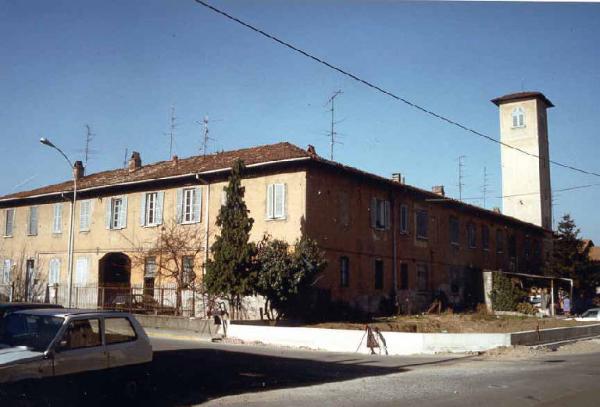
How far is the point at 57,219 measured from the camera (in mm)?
35062

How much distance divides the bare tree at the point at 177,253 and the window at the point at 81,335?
17720mm

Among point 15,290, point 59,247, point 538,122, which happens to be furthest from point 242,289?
point 538,122

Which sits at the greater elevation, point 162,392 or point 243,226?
point 243,226

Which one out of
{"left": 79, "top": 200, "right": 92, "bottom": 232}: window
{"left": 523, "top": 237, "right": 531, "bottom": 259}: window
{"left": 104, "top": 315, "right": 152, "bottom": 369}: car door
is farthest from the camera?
{"left": 523, "top": 237, "right": 531, "bottom": 259}: window

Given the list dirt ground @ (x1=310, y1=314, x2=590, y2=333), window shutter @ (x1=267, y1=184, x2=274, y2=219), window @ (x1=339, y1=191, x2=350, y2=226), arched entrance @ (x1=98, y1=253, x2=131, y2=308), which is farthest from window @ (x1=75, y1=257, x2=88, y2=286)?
dirt ground @ (x1=310, y1=314, x2=590, y2=333)

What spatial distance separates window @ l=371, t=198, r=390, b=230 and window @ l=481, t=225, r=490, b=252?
13203mm

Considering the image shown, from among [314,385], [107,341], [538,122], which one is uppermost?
[538,122]

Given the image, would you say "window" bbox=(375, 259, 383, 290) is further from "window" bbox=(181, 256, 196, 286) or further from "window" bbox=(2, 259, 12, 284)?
"window" bbox=(2, 259, 12, 284)

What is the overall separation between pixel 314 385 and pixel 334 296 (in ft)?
44.8

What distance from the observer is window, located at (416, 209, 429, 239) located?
108 feet

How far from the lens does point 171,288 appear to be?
2652 centimetres

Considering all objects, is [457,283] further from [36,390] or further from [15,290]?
[36,390]

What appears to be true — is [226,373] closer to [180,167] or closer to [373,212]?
[373,212]

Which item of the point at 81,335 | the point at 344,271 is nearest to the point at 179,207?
the point at 344,271
